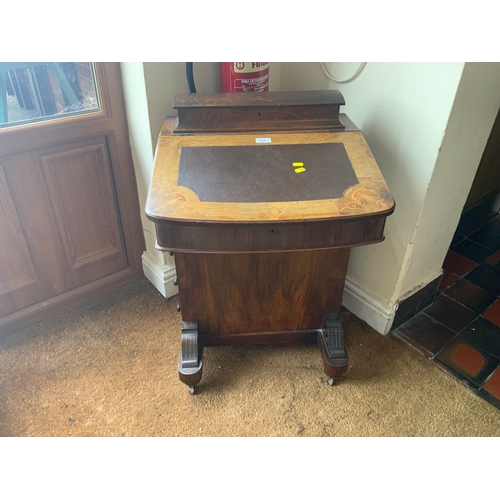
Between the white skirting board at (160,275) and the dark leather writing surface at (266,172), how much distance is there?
684 mm

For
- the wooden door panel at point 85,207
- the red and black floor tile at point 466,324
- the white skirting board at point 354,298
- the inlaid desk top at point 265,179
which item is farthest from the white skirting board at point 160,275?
the red and black floor tile at point 466,324

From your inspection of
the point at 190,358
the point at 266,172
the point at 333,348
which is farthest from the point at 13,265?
the point at 333,348

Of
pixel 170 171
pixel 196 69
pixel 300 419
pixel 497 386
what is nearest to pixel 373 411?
pixel 300 419

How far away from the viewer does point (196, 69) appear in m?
1.49

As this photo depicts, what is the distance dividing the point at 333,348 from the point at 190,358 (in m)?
0.47

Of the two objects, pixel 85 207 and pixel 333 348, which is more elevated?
pixel 85 207

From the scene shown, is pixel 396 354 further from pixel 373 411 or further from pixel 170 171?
pixel 170 171

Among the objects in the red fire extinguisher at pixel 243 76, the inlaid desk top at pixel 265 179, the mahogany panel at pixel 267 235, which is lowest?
the mahogany panel at pixel 267 235

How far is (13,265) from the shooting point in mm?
1556

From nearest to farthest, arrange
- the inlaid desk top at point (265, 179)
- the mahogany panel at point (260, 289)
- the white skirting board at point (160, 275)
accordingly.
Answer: the inlaid desk top at point (265, 179) → the mahogany panel at point (260, 289) → the white skirting board at point (160, 275)

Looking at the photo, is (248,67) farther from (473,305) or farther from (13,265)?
(473,305)

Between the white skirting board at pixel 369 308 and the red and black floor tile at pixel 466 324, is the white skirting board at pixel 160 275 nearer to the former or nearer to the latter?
the white skirting board at pixel 369 308

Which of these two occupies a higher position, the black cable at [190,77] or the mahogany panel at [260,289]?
the black cable at [190,77]

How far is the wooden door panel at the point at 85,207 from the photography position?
1513mm
